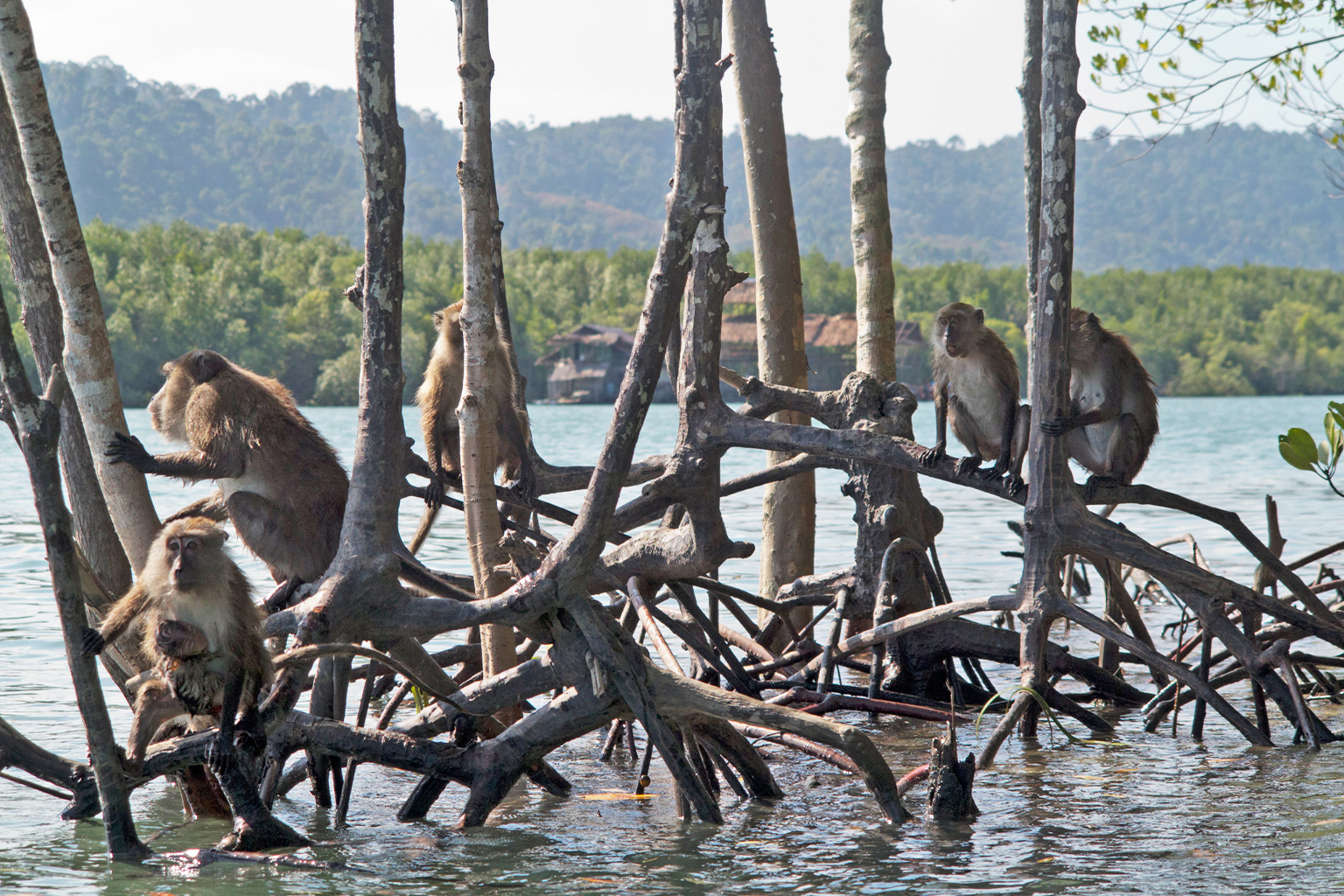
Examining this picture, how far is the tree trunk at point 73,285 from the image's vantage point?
201 inches

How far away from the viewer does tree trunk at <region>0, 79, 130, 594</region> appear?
5.15m

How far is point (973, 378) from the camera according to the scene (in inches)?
279

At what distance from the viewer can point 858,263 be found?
8000mm

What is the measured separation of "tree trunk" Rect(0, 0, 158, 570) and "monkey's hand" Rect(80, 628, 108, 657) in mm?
1496

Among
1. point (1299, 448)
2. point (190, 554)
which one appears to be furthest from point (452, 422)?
point (1299, 448)

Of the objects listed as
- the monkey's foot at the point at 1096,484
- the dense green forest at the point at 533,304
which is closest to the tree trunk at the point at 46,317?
the monkey's foot at the point at 1096,484

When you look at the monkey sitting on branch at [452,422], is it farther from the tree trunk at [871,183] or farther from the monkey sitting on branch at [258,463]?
the tree trunk at [871,183]

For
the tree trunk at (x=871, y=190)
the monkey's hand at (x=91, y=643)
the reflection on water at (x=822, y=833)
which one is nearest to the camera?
the monkey's hand at (x=91, y=643)

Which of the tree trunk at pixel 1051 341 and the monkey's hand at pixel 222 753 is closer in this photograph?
the monkey's hand at pixel 222 753

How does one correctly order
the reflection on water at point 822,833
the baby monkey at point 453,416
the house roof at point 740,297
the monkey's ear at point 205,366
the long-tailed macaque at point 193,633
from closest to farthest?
the long-tailed macaque at point 193,633
the reflection on water at point 822,833
the monkey's ear at point 205,366
the baby monkey at point 453,416
the house roof at point 740,297

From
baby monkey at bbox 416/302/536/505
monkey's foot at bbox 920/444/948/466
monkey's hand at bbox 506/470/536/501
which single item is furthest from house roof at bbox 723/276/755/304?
monkey's foot at bbox 920/444/948/466

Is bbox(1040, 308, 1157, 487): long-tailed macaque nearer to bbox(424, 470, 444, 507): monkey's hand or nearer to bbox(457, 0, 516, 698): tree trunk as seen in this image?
bbox(457, 0, 516, 698): tree trunk

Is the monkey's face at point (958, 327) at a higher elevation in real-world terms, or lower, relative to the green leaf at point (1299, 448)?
higher

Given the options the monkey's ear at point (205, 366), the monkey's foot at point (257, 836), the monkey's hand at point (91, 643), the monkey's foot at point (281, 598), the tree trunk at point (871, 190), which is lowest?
the monkey's foot at point (257, 836)
